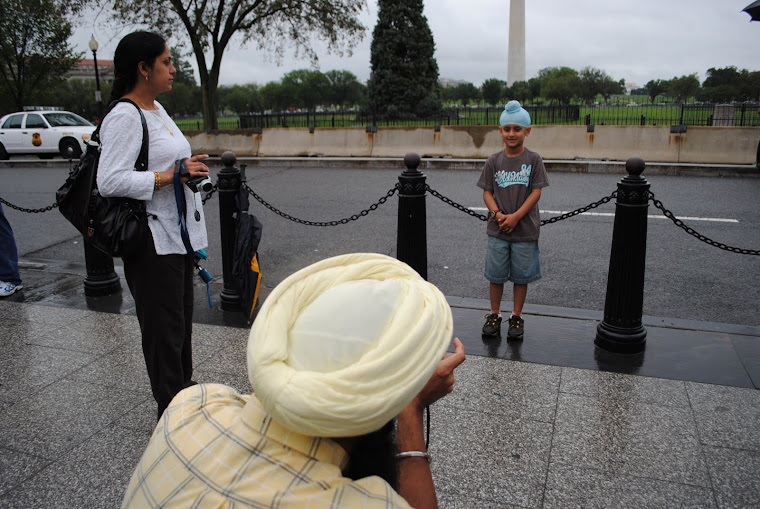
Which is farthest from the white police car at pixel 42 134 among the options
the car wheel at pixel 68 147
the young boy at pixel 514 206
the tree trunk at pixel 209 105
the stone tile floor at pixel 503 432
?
the young boy at pixel 514 206

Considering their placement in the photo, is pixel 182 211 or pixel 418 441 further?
pixel 182 211

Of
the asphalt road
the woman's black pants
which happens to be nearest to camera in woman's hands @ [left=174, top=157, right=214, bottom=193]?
the woman's black pants

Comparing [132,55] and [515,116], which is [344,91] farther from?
[132,55]

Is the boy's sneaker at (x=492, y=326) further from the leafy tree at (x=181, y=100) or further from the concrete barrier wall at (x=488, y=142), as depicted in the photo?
the leafy tree at (x=181, y=100)

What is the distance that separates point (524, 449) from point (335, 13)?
2629 centimetres

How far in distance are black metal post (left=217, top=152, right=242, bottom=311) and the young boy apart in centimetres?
209

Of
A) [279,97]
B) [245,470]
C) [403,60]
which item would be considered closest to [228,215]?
[245,470]

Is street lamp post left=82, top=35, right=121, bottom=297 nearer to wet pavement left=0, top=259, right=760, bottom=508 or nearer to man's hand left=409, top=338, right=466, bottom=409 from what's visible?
wet pavement left=0, top=259, right=760, bottom=508

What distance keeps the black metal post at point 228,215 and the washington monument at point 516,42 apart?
36.2m

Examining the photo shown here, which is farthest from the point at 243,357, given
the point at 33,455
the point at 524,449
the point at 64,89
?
the point at 64,89

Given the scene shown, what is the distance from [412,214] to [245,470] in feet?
12.5

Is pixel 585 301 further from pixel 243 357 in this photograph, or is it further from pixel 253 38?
pixel 253 38

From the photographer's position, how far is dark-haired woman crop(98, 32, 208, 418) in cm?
301

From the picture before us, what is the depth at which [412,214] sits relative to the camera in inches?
196
